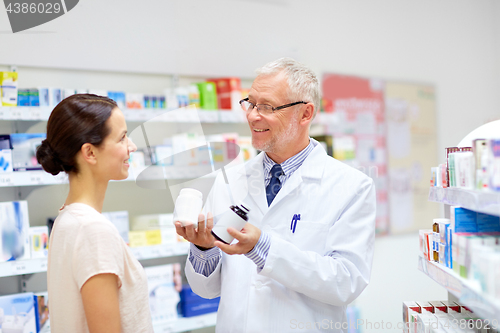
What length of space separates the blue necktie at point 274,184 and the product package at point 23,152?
1463mm

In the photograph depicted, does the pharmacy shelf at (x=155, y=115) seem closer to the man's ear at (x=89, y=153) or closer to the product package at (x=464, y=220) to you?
the man's ear at (x=89, y=153)

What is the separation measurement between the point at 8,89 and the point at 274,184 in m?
1.69

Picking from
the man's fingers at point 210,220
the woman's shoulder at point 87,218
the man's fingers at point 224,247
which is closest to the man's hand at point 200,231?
the man's fingers at point 210,220

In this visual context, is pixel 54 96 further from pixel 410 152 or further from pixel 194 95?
pixel 410 152

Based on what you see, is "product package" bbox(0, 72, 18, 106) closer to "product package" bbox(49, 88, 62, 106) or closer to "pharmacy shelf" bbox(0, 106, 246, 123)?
"pharmacy shelf" bbox(0, 106, 246, 123)

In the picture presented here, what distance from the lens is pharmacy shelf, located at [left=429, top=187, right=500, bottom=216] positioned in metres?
1.06

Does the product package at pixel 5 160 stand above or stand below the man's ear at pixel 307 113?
below

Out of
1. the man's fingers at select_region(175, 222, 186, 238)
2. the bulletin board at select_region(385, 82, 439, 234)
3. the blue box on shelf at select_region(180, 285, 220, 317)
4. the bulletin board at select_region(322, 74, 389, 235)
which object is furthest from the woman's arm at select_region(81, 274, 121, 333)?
the bulletin board at select_region(385, 82, 439, 234)

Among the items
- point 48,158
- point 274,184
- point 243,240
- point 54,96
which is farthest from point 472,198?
point 54,96

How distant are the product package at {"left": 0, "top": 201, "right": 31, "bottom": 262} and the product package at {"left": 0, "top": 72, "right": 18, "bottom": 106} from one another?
0.58m

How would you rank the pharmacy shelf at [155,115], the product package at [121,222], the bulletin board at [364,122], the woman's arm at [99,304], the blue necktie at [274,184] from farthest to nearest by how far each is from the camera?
the bulletin board at [364,122] → the product package at [121,222] → the blue necktie at [274,184] → the pharmacy shelf at [155,115] → the woman's arm at [99,304]

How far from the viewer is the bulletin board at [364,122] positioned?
4.22 meters

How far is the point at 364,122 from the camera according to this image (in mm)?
4344

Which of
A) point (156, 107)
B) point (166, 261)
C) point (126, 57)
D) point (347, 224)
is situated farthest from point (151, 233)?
point (347, 224)
